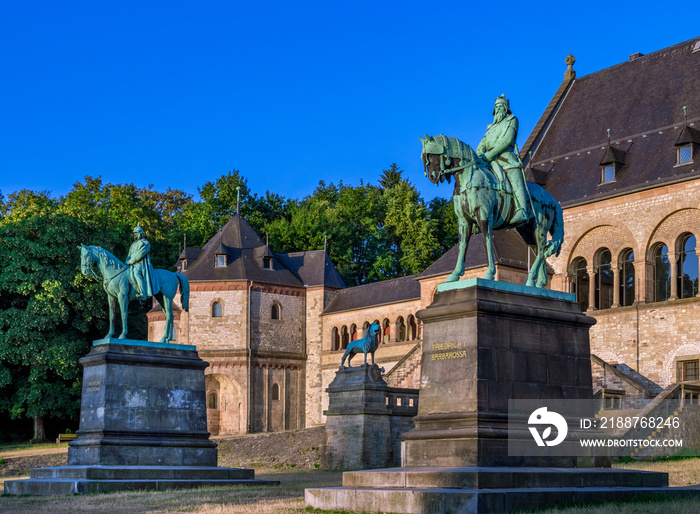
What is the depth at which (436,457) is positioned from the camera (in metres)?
14.2

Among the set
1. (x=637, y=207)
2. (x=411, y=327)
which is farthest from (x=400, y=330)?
(x=637, y=207)

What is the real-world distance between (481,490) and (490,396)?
2.32 meters

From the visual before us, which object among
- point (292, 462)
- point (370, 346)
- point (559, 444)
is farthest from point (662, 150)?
point (559, 444)

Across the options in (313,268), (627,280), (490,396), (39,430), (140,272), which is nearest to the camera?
(490,396)

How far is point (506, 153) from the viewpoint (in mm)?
16484

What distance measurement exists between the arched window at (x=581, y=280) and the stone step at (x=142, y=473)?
2343cm

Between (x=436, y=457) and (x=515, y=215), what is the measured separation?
446 centimetres

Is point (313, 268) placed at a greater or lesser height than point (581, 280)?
greater

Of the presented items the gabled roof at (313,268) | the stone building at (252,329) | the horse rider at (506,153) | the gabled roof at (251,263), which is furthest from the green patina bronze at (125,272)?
the gabled roof at (313,268)

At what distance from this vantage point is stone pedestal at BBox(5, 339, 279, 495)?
71.2ft

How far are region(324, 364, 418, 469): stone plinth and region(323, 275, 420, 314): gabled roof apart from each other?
1884 centimetres

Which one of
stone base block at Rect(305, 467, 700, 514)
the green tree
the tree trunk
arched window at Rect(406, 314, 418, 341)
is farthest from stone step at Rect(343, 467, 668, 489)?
the tree trunk

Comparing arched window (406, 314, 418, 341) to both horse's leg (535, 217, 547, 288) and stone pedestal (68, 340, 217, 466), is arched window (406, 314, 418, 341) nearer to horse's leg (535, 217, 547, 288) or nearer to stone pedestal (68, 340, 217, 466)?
stone pedestal (68, 340, 217, 466)

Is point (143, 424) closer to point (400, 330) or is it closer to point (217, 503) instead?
point (217, 503)
